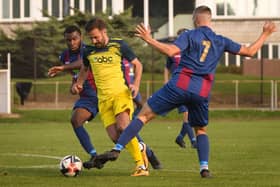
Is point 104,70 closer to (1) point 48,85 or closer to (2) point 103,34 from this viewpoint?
(2) point 103,34

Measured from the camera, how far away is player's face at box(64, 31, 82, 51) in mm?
13371

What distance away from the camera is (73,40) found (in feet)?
44.2

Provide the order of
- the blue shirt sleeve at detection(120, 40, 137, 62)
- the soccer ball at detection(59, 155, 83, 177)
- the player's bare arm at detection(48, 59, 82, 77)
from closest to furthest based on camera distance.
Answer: the soccer ball at detection(59, 155, 83, 177) < the blue shirt sleeve at detection(120, 40, 137, 62) < the player's bare arm at detection(48, 59, 82, 77)

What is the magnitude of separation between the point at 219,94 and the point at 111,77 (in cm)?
2837

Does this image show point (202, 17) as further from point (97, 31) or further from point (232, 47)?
point (97, 31)

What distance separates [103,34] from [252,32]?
1636 inches

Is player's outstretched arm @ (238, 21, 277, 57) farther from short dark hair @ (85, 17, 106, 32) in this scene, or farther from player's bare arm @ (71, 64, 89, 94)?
player's bare arm @ (71, 64, 89, 94)

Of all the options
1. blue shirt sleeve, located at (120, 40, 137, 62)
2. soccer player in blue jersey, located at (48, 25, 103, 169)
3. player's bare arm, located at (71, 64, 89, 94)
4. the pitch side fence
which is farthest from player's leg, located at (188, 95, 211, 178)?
the pitch side fence

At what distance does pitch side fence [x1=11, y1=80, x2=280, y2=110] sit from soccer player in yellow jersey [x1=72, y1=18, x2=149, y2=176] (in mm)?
26374

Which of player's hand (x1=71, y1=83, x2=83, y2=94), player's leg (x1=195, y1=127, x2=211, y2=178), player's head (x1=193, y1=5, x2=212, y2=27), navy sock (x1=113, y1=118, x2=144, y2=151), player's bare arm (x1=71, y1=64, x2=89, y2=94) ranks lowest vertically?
player's leg (x1=195, y1=127, x2=211, y2=178)

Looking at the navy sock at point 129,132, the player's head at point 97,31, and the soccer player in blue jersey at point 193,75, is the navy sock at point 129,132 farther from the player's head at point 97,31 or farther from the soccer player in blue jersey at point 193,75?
the player's head at point 97,31

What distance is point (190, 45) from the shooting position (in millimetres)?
11266

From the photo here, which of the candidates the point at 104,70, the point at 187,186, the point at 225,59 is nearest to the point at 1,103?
the point at 225,59

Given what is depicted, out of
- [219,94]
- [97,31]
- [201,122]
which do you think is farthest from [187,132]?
[219,94]
